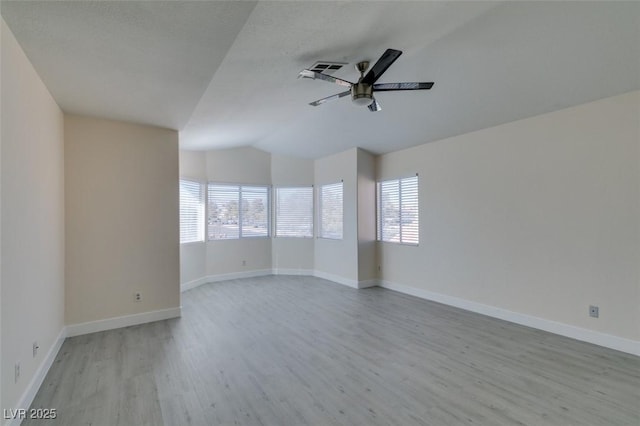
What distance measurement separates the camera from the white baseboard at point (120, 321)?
147 inches

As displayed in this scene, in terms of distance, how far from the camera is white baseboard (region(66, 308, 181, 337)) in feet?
12.2

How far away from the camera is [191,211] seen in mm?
6180

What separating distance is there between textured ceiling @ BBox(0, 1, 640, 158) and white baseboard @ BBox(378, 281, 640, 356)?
2.54 meters

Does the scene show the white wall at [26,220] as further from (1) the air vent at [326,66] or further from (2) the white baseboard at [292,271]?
(2) the white baseboard at [292,271]

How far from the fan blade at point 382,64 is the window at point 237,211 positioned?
475 centimetres

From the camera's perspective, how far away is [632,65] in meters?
2.82

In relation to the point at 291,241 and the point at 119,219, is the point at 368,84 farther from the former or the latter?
the point at 291,241

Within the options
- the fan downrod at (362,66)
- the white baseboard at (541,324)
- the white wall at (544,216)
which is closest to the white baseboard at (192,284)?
the white baseboard at (541,324)

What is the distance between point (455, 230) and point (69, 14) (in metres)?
4.86

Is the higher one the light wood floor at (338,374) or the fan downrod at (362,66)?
the fan downrod at (362,66)

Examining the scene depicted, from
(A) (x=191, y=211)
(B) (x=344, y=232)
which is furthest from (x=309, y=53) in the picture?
(A) (x=191, y=211)

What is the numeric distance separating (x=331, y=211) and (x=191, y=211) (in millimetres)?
2875

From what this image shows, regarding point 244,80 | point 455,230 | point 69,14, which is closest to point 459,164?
point 455,230

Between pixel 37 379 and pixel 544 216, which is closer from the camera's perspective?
pixel 37 379
